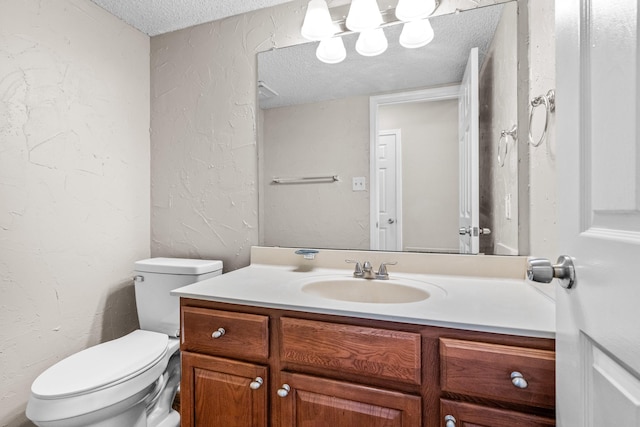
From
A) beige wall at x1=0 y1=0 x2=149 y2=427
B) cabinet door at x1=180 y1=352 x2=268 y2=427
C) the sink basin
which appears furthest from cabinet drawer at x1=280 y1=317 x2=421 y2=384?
beige wall at x1=0 y1=0 x2=149 y2=427

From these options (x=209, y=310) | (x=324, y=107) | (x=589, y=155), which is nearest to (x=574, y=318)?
(x=589, y=155)

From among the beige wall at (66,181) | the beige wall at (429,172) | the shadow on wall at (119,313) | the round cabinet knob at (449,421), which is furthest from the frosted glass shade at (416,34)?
the shadow on wall at (119,313)

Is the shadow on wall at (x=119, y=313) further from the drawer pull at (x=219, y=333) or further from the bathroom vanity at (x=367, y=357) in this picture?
the drawer pull at (x=219, y=333)

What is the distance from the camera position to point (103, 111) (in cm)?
163

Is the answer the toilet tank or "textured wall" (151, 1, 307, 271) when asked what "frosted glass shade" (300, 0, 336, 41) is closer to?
"textured wall" (151, 1, 307, 271)

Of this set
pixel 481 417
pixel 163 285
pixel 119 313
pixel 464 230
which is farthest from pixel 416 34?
pixel 119 313

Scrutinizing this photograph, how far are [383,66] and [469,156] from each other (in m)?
0.55

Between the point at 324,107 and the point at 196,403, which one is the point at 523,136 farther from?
the point at 196,403

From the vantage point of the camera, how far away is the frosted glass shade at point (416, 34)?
53.1 inches

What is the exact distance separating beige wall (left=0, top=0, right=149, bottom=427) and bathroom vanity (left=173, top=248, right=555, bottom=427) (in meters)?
0.78

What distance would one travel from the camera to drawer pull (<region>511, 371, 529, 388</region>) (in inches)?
28.5

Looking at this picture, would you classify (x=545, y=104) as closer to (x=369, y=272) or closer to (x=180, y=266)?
(x=369, y=272)

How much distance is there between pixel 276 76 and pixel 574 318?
1517 millimetres

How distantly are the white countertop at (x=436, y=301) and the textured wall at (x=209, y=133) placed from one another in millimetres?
455
